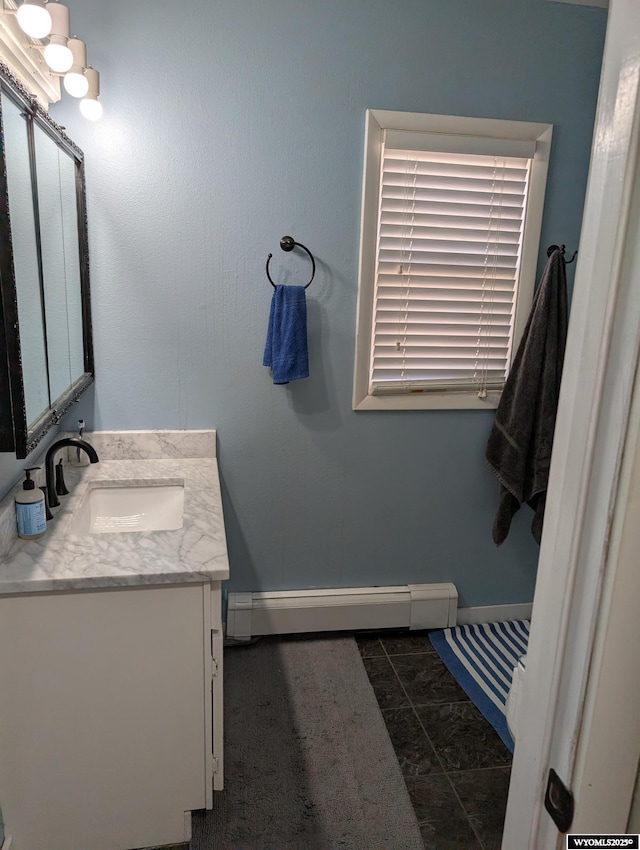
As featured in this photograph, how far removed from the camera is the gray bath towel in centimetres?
242

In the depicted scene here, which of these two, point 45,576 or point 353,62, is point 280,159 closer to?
point 353,62

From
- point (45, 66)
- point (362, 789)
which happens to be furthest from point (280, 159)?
point (362, 789)

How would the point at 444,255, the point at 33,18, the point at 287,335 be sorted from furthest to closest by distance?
the point at 444,255 → the point at 287,335 → the point at 33,18

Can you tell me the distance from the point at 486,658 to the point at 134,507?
1.57 meters

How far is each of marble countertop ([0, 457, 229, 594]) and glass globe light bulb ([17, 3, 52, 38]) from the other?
124cm

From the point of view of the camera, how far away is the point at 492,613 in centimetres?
281

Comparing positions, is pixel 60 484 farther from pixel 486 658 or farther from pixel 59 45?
pixel 486 658

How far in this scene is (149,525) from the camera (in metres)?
2.07

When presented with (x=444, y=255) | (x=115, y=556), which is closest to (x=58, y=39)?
(x=115, y=556)

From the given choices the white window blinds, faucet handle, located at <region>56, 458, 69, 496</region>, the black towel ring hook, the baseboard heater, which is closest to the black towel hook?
the white window blinds

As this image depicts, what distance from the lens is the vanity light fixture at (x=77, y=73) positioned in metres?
→ 1.75

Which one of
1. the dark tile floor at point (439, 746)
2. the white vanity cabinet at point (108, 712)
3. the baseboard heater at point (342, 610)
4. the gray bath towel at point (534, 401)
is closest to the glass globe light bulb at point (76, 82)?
the white vanity cabinet at point (108, 712)

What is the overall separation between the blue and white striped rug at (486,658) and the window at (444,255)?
1.02 m

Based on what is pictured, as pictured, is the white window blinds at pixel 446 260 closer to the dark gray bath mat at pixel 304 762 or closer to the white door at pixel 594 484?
the dark gray bath mat at pixel 304 762
